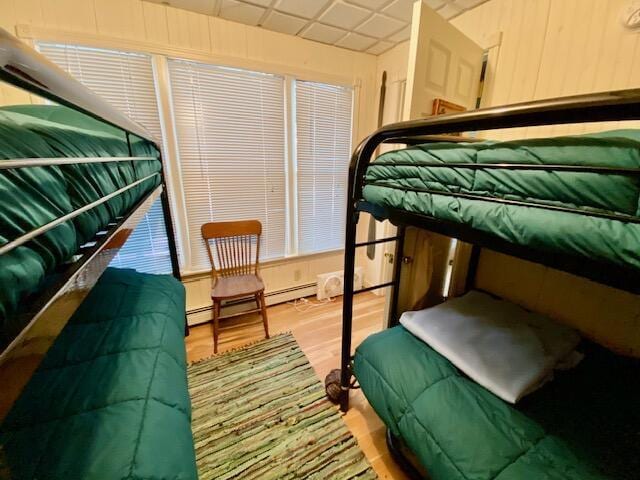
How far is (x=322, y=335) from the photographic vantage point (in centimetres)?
212

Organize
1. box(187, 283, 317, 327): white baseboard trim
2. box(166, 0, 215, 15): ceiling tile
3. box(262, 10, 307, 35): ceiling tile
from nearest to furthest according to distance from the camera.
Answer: box(166, 0, 215, 15): ceiling tile
box(262, 10, 307, 35): ceiling tile
box(187, 283, 317, 327): white baseboard trim

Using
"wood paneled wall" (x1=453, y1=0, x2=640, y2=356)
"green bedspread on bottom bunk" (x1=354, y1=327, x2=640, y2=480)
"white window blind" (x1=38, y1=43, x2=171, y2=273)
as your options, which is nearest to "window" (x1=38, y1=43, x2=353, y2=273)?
"white window blind" (x1=38, y1=43, x2=171, y2=273)

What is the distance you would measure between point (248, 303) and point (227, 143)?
1.42 m

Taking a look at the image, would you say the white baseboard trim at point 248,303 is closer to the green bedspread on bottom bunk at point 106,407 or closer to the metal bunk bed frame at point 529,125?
the green bedspread on bottom bunk at point 106,407

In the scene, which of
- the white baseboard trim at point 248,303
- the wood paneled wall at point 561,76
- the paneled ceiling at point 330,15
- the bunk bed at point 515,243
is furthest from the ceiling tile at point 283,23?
the white baseboard trim at point 248,303

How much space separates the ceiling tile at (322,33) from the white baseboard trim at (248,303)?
7.32ft

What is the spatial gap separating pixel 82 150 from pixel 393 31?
229 centimetres

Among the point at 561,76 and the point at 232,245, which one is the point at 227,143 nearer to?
A: the point at 232,245

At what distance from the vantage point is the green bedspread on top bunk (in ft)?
A: 1.59

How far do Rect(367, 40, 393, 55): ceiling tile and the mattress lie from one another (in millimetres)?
2329

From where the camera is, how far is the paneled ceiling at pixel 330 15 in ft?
5.43

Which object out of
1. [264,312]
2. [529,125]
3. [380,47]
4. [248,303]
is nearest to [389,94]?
[380,47]

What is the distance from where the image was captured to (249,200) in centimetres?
224

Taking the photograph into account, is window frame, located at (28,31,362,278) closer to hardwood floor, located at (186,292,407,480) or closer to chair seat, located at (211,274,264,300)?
chair seat, located at (211,274,264,300)
